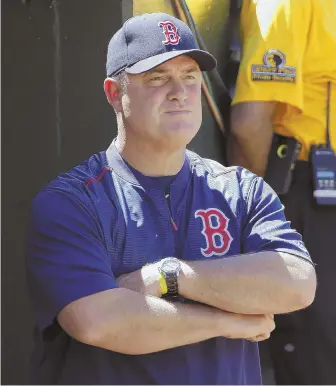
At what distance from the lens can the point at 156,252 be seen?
2.54m

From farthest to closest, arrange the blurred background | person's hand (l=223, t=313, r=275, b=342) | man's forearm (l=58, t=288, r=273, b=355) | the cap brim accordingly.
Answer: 1. the blurred background
2. the cap brim
3. person's hand (l=223, t=313, r=275, b=342)
4. man's forearm (l=58, t=288, r=273, b=355)

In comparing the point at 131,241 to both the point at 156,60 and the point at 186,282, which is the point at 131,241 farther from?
the point at 156,60

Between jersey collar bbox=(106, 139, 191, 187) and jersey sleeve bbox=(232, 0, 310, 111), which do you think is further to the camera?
jersey sleeve bbox=(232, 0, 310, 111)

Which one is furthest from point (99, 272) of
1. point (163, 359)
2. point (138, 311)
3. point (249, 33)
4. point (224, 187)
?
point (249, 33)

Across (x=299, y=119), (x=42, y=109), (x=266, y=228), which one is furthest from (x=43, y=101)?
(x=266, y=228)

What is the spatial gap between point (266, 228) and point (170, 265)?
37 centimetres

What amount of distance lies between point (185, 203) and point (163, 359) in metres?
0.51

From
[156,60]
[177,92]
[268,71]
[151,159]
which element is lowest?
[151,159]

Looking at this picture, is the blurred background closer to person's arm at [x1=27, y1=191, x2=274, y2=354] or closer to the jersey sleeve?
the jersey sleeve

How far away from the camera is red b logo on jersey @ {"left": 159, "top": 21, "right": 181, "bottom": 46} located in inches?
104

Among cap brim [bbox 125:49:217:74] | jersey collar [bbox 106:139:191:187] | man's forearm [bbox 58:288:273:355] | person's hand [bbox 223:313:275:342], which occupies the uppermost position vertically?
cap brim [bbox 125:49:217:74]

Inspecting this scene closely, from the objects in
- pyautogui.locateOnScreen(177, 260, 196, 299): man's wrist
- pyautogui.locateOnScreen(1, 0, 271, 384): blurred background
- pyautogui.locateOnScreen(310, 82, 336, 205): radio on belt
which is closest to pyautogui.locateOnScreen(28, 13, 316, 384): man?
pyautogui.locateOnScreen(177, 260, 196, 299): man's wrist

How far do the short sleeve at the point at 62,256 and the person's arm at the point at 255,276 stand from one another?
0.12 meters

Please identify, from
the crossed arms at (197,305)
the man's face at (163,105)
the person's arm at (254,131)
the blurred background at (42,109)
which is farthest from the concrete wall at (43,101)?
the crossed arms at (197,305)
